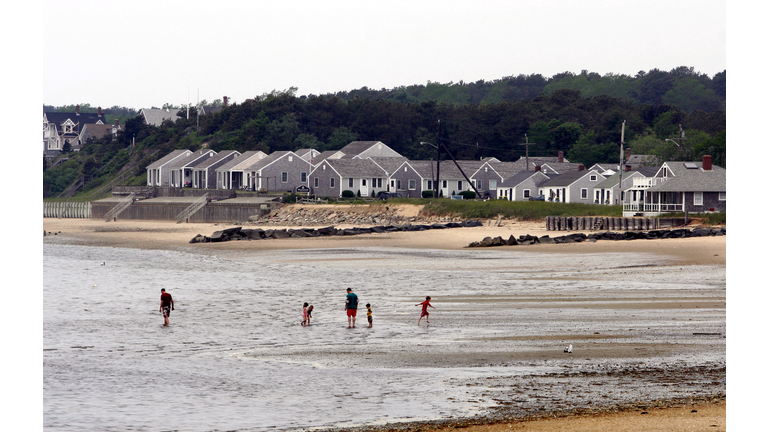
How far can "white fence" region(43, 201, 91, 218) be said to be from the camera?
348 feet

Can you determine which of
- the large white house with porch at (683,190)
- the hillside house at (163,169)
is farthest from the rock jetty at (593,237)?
the hillside house at (163,169)

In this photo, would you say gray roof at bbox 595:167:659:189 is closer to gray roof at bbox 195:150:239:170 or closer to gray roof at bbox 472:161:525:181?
gray roof at bbox 472:161:525:181

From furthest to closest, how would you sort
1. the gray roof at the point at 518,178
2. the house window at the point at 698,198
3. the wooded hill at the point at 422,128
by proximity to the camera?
the wooded hill at the point at 422,128 → the gray roof at the point at 518,178 → the house window at the point at 698,198

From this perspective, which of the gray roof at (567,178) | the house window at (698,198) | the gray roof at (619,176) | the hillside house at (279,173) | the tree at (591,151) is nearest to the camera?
the house window at (698,198)

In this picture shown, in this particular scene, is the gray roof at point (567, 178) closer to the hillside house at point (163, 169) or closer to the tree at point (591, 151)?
the tree at point (591, 151)

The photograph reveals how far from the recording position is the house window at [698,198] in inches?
2395

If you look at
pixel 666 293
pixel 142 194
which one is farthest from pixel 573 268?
pixel 142 194

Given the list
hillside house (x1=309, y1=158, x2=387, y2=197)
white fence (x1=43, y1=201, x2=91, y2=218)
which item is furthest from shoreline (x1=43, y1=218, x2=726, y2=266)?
white fence (x1=43, y1=201, x2=91, y2=218)

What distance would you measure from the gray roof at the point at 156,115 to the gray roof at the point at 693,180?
12001 cm

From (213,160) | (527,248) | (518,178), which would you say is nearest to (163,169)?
(213,160)

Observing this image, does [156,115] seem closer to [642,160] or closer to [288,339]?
Result: [642,160]

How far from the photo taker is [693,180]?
61219 mm

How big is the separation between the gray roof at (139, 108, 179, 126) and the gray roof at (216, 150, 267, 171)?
59.1 m

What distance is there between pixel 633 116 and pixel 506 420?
11280cm
